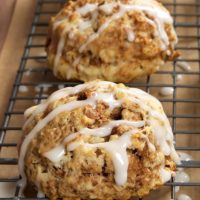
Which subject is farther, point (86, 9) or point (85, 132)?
point (86, 9)

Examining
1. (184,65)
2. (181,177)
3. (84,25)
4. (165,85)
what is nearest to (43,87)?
(84,25)

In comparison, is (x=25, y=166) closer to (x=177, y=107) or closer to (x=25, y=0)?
(x=177, y=107)

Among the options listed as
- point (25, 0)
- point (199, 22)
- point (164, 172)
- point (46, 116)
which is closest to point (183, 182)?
point (164, 172)

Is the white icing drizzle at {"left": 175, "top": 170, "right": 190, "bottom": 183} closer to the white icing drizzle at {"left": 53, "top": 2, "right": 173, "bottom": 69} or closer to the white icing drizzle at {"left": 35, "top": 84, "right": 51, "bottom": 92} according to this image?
the white icing drizzle at {"left": 53, "top": 2, "right": 173, "bottom": 69}

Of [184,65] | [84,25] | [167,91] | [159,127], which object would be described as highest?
[84,25]

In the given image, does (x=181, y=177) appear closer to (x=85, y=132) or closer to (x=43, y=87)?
(x=85, y=132)

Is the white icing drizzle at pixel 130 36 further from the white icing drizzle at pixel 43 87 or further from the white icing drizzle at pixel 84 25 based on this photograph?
the white icing drizzle at pixel 43 87

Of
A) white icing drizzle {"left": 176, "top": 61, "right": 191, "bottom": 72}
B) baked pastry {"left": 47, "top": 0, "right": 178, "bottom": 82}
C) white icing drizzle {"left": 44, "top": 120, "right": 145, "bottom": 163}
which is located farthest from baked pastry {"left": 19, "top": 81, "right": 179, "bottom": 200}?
white icing drizzle {"left": 176, "top": 61, "right": 191, "bottom": 72}
